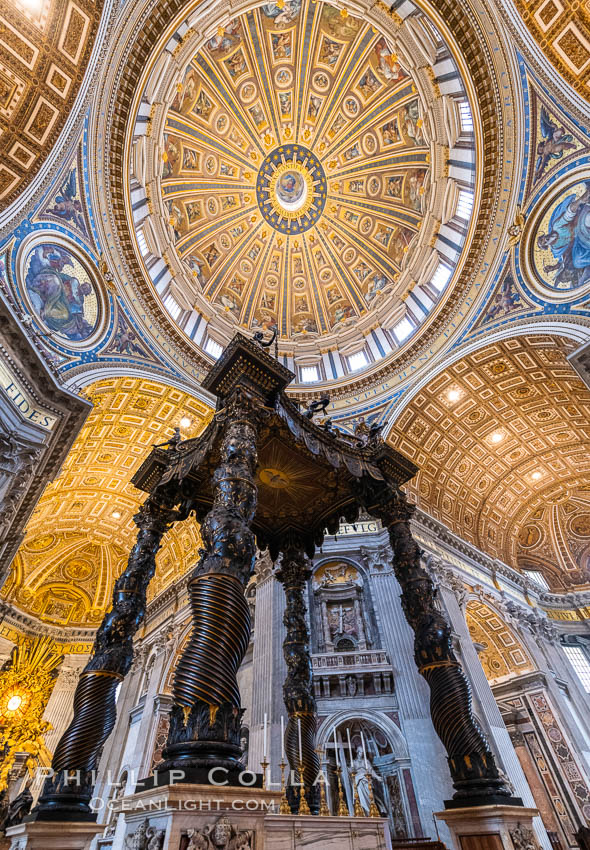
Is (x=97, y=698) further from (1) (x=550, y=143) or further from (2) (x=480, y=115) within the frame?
(2) (x=480, y=115)

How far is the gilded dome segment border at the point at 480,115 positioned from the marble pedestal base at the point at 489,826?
12943 millimetres

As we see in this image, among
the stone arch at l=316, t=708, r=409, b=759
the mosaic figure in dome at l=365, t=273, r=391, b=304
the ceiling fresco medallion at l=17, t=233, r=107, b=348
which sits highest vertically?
the mosaic figure in dome at l=365, t=273, r=391, b=304

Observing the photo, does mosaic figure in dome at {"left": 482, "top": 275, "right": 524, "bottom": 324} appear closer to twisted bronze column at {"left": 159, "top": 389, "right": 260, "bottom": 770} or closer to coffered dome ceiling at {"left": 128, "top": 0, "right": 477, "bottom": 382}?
coffered dome ceiling at {"left": 128, "top": 0, "right": 477, "bottom": 382}

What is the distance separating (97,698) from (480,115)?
50.1 feet

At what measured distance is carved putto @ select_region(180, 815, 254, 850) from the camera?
2639 millimetres

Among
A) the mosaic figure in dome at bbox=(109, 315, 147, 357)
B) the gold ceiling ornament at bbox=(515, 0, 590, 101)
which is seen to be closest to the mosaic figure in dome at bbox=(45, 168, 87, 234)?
the mosaic figure in dome at bbox=(109, 315, 147, 357)

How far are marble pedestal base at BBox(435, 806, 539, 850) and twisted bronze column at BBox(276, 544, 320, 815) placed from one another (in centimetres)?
193

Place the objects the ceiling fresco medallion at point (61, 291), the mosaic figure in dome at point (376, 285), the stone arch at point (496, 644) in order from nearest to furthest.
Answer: the ceiling fresco medallion at point (61, 291), the stone arch at point (496, 644), the mosaic figure in dome at point (376, 285)

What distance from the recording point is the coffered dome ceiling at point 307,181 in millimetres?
13781

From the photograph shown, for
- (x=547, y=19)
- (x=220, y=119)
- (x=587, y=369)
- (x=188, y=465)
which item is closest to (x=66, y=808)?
(x=188, y=465)

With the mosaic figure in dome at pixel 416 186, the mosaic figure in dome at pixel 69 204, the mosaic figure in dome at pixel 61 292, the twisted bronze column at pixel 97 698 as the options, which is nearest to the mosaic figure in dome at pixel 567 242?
the mosaic figure in dome at pixel 416 186

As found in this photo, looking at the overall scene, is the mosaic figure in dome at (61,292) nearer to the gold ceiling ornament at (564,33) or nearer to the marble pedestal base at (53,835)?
the marble pedestal base at (53,835)

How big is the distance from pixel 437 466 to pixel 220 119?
17198mm

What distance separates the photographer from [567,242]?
10711mm
